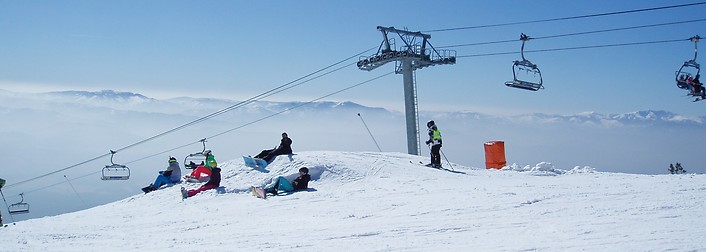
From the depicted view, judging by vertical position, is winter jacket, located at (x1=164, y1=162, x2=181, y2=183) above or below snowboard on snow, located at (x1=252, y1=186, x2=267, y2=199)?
above

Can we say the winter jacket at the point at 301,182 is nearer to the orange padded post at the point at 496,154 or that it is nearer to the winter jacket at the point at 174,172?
the winter jacket at the point at 174,172

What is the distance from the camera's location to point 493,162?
24078 millimetres

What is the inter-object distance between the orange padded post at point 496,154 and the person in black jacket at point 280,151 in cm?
817

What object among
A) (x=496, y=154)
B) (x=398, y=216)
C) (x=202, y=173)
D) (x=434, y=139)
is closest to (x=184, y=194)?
(x=202, y=173)

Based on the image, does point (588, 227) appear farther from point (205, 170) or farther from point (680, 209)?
point (205, 170)

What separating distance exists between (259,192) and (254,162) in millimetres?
4465

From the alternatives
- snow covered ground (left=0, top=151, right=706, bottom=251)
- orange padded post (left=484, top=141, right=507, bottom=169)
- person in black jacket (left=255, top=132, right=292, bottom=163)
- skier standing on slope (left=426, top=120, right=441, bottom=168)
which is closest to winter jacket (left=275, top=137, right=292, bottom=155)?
person in black jacket (left=255, top=132, right=292, bottom=163)

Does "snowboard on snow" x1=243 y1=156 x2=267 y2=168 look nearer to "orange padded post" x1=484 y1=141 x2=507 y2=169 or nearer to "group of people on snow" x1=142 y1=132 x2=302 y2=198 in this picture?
"group of people on snow" x1=142 y1=132 x2=302 y2=198

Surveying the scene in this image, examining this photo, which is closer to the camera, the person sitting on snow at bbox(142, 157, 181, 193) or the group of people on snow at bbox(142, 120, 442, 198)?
the group of people on snow at bbox(142, 120, 442, 198)

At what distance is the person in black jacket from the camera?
23.1m

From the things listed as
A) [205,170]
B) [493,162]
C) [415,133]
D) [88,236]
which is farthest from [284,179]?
[415,133]

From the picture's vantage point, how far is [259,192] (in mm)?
18141

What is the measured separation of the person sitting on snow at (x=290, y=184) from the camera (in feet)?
60.0

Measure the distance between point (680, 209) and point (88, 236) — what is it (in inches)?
470
